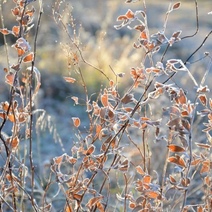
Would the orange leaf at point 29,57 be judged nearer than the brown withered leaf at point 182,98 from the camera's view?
No

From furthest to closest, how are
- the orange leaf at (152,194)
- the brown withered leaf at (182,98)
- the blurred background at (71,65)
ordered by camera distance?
1. the blurred background at (71,65)
2. the orange leaf at (152,194)
3. the brown withered leaf at (182,98)

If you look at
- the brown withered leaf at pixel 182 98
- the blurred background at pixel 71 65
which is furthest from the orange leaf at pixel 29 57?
the blurred background at pixel 71 65

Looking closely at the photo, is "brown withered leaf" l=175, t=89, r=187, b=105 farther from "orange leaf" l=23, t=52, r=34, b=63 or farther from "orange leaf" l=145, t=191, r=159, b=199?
"orange leaf" l=23, t=52, r=34, b=63

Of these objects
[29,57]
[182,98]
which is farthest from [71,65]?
[182,98]

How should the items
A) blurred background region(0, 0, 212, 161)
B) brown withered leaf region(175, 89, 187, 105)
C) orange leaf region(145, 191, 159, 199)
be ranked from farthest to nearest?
blurred background region(0, 0, 212, 161) < orange leaf region(145, 191, 159, 199) < brown withered leaf region(175, 89, 187, 105)

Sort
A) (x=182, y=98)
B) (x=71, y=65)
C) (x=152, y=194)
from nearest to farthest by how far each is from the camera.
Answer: (x=182, y=98), (x=152, y=194), (x=71, y=65)

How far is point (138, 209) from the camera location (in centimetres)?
163

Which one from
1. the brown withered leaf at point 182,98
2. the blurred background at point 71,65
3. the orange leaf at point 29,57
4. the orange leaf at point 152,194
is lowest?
the blurred background at point 71,65

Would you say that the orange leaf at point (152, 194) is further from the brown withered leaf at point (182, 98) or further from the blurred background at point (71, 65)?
the blurred background at point (71, 65)

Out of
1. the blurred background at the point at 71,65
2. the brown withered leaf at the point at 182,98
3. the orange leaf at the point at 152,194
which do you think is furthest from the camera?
the blurred background at the point at 71,65

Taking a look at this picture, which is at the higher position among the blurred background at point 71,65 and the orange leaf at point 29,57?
the orange leaf at point 29,57

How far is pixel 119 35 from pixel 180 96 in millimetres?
6951

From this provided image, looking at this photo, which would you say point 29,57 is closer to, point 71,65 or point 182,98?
point 182,98

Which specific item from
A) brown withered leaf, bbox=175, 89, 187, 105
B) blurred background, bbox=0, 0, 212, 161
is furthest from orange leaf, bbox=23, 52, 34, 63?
blurred background, bbox=0, 0, 212, 161
